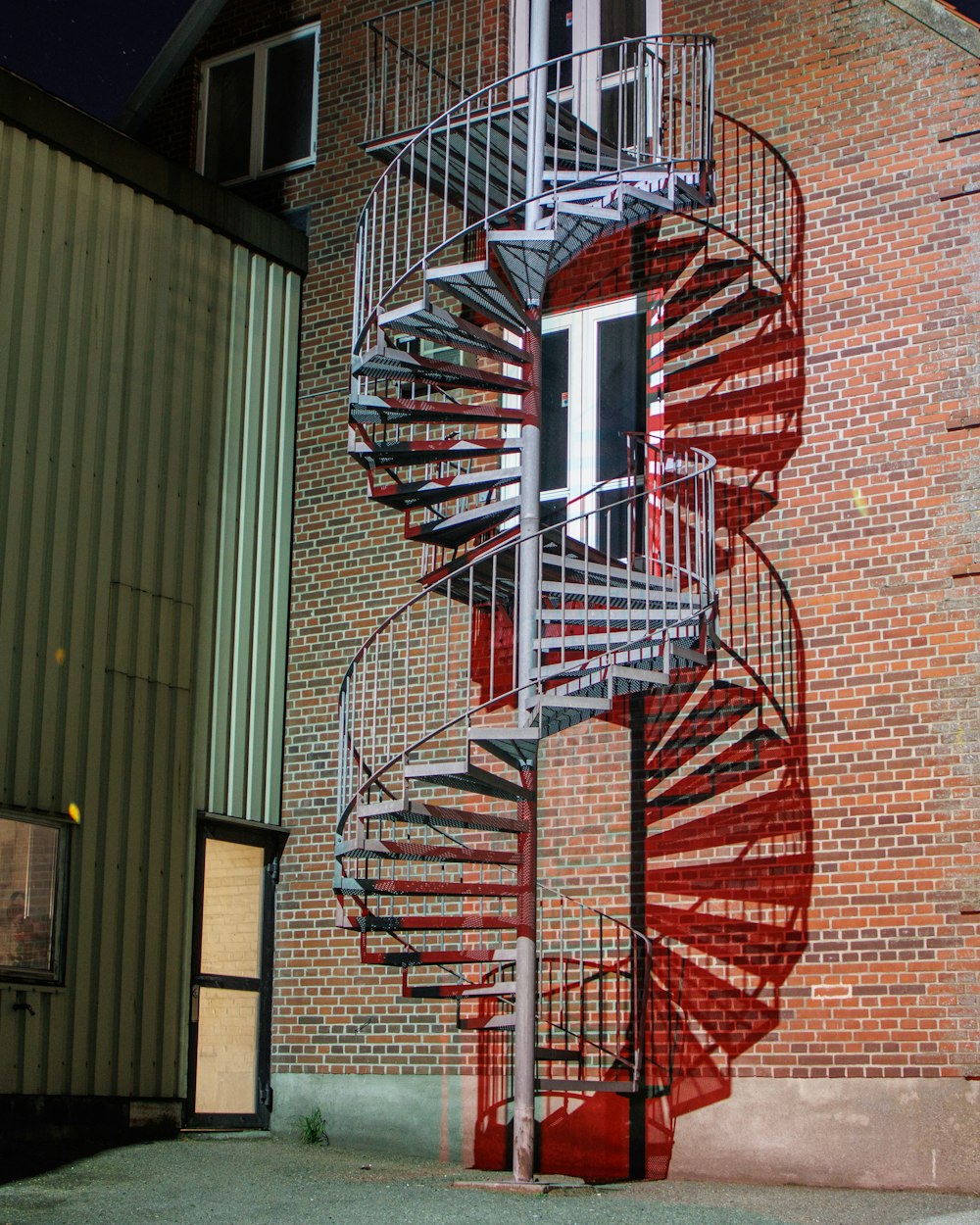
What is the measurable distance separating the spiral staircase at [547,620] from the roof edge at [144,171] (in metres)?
1.44

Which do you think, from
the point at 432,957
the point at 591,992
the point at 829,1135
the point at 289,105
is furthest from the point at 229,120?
the point at 829,1135

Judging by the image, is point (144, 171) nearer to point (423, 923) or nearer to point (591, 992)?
point (423, 923)

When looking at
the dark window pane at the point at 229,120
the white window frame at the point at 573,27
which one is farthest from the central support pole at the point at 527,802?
the dark window pane at the point at 229,120

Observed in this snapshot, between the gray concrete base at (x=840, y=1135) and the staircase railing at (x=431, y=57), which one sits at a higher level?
the staircase railing at (x=431, y=57)

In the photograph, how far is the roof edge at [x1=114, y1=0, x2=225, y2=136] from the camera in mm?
13492

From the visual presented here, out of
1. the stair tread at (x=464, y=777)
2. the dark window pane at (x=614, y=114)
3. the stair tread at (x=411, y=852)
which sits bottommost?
the stair tread at (x=411, y=852)

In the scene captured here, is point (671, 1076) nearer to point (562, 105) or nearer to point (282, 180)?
point (562, 105)

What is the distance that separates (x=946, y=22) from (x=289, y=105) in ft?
17.7

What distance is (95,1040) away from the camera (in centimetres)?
977

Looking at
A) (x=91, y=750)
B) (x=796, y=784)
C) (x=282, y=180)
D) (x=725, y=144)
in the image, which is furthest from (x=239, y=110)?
(x=796, y=784)

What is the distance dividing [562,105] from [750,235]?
1.91m

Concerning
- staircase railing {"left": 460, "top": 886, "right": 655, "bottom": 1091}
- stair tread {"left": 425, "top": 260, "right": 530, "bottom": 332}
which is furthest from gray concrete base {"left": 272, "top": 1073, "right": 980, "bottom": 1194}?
stair tread {"left": 425, "top": 260, "right": 530, "bottom": 332}

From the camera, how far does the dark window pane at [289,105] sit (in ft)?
41.8

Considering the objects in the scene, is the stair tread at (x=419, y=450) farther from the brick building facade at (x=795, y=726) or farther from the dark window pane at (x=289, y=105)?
the dark window pane at (x=289, y=105)
